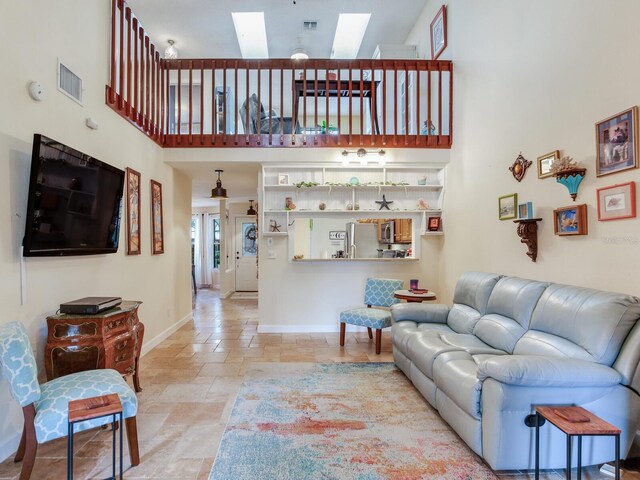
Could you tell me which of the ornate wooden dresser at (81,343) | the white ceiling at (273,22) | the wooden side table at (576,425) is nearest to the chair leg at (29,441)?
the ornate wooden dresser at (81,343)

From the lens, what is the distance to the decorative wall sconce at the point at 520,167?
3013mm

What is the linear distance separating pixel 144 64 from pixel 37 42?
73.8 inches

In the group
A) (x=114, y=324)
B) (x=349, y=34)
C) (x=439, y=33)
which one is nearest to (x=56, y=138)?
(x=114, y=324)

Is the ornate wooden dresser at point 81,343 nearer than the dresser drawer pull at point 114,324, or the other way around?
the ornate wooden dresser at point 81,343

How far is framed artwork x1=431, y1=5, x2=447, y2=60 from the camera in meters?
4.69

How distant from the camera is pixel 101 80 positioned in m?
3.21

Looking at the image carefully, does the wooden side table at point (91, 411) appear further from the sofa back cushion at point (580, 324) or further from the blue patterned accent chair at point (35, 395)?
the sofa back cushion at point (580, 324)

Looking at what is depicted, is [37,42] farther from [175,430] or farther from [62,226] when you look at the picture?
[175,430]

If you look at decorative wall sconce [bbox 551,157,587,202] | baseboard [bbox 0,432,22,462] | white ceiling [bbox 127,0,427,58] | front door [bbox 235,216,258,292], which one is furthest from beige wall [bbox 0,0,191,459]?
front door [bbox 235,216,258,292]

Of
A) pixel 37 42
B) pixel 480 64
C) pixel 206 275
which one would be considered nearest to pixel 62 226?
pixel 37 42

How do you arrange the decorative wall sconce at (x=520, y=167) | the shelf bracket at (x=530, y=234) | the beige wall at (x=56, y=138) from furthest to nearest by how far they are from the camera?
the decorative wall sconce at (x=520, y=167), the shelf bracket at (x=530, y=234), the beige wall at (x=56, y=138)

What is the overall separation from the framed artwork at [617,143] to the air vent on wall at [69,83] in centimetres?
372

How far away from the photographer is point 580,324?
2008 millimetres

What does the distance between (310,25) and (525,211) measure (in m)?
4.62
